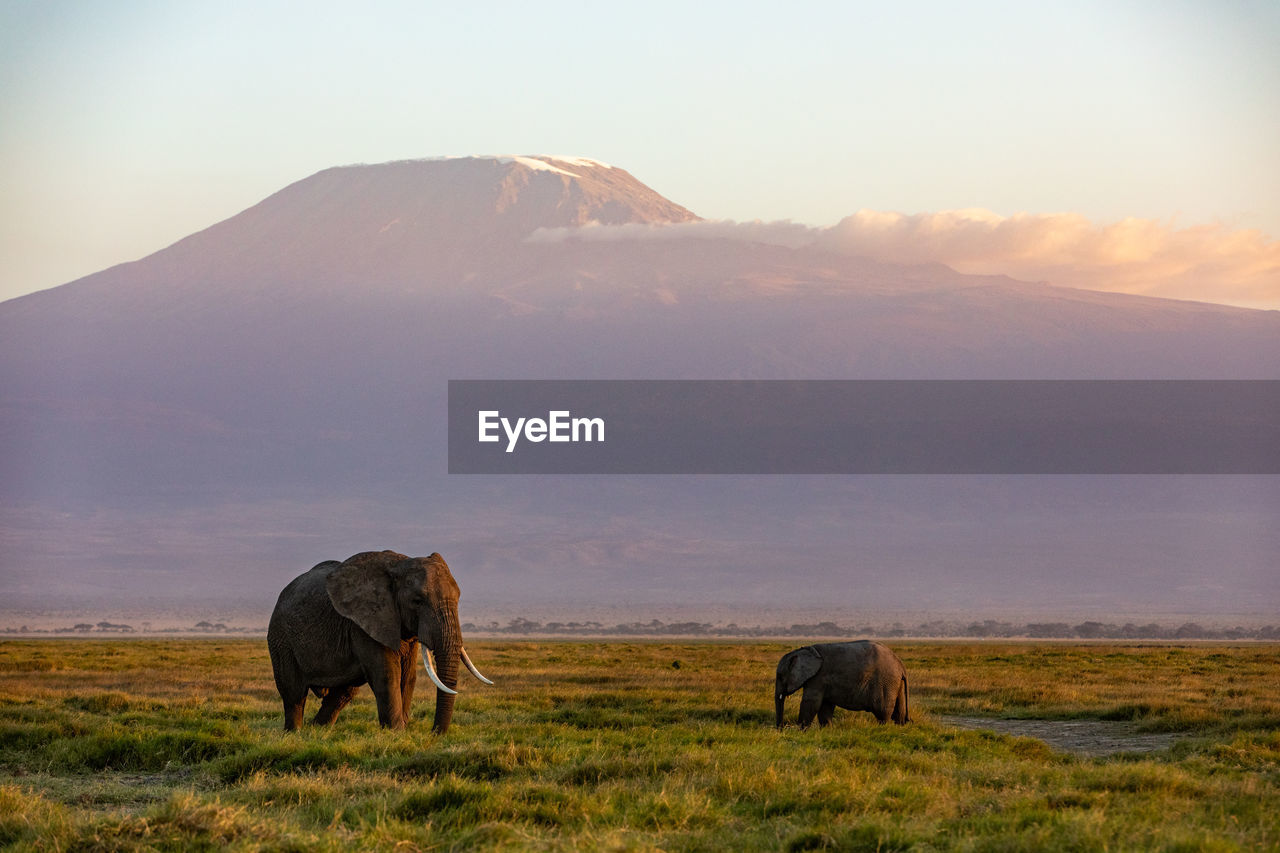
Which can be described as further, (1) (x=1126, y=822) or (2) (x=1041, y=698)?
(2) (x=1041, y=698)

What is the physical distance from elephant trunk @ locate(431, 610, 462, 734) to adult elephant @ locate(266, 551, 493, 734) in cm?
2

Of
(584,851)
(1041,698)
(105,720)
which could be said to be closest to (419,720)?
(105,720)

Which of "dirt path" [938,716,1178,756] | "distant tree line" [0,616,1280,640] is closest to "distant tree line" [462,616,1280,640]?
"distant tree line" [0,616,1280,640]

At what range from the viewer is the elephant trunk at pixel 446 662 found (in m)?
19.3

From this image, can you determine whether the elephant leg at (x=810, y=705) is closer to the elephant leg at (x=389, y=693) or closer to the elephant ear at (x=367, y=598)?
the elephant leg at (x=389, y=693)

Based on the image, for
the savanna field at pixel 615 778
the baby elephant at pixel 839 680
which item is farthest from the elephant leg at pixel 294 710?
the baby elephant at pixel 839 680

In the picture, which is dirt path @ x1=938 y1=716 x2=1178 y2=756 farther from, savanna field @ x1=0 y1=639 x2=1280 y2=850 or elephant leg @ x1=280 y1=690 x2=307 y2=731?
elephant leg @ x1=280 y1=690 x2=307 y2=731

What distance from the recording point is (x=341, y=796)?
45.5 ft

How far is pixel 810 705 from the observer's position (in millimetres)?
24172

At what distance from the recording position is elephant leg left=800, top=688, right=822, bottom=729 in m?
24.1

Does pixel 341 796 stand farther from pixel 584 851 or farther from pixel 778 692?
pixel 778 692

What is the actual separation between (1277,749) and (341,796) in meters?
14.7

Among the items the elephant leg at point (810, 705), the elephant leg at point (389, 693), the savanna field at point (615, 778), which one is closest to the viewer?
the savanna field at point (615, 778)

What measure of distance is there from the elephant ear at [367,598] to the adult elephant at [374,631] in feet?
0.05
